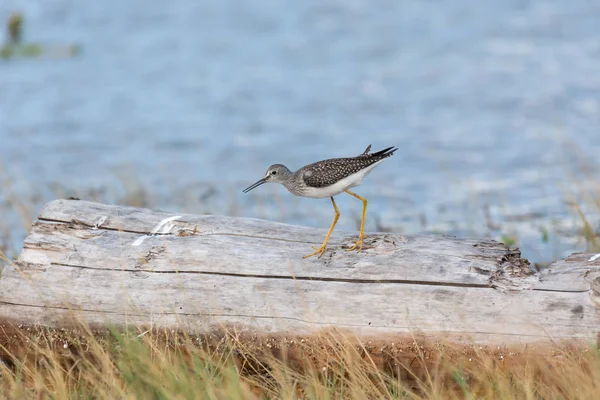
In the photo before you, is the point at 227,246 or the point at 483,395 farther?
the point at 227,246

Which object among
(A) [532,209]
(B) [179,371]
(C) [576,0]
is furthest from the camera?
(C) [576,0]

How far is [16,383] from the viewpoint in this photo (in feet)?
19.0

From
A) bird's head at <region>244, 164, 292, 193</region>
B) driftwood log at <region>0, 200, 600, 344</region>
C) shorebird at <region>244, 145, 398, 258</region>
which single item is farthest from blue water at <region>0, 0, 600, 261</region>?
driftwood log at <region>0, 200, 600, 344</region>

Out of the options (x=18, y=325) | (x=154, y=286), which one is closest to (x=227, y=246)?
(x=154, y=286)

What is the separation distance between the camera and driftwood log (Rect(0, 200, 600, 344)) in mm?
5871

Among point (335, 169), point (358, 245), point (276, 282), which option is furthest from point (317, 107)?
point (276, 282)

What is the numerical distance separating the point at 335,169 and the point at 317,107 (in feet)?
40.9

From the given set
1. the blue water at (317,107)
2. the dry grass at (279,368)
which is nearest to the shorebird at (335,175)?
the dry grass at (279,368)

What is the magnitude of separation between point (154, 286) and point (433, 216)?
651cm

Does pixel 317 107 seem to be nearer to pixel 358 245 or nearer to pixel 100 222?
pixel 100 222

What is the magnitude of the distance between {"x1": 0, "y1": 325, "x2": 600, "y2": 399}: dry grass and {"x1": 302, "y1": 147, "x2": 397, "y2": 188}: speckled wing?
1.34 metres

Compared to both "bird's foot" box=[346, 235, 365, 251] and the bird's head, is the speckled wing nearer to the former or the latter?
the bird's head

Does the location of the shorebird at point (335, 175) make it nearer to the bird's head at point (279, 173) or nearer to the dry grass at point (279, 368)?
the bird's head at point (279, 173)

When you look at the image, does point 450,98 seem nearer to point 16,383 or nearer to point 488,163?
point 488,163
